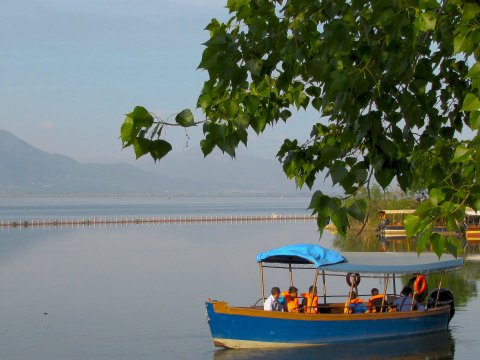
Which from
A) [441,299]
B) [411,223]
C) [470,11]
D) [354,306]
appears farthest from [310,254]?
[470,11]

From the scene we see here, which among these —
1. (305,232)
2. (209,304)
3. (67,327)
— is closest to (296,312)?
(209,304)

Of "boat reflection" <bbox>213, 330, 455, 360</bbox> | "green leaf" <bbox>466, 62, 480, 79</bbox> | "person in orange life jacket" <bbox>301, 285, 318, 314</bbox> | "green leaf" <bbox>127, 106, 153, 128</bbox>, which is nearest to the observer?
"green leaf" <bbox>466, 62, 480, 79</bbox>

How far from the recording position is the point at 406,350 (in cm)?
2620

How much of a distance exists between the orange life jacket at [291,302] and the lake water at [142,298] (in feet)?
4.20

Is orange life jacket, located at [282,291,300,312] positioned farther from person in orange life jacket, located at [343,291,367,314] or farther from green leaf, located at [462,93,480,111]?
green leaf, located at [462,93,480,111]

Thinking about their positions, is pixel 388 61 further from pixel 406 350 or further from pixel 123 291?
pixel 123 291

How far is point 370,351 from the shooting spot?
84.4 feet

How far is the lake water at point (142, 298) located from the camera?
89.3 ft

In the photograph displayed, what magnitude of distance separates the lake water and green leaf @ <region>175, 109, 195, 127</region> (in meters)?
20.4

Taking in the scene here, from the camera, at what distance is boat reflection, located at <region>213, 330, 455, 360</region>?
24.8m

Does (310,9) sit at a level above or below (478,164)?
above

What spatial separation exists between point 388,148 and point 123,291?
134 ft

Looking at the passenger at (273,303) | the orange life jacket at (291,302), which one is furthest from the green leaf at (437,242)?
the orange life jacket at (291,302)

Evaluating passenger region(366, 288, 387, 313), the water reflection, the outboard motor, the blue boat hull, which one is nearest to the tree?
the water reflection
